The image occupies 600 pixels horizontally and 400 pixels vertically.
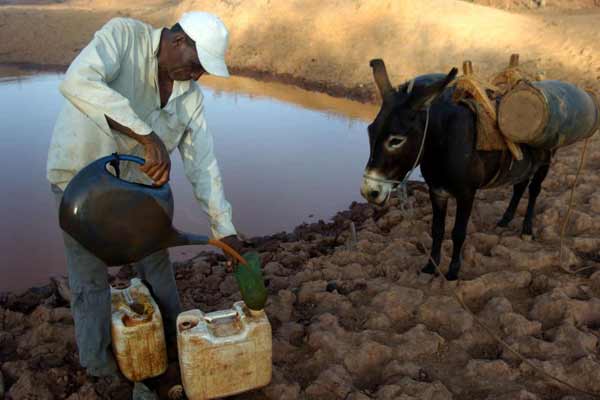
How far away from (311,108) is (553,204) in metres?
6.37

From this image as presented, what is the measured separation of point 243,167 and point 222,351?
479 centimetres

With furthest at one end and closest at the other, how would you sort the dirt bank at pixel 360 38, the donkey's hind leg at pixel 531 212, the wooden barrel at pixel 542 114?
the dirt bank at pixel 360 38 → the donkey's hind leg at pixel 531 212 → the wooden barrel at pixel 542 114

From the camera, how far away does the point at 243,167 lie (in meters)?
6.74

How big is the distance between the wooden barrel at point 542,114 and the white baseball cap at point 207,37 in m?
1.78

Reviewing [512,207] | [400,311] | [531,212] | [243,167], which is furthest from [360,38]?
[400,311]

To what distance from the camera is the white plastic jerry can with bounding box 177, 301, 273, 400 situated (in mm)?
2070

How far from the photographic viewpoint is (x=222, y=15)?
16.1 m

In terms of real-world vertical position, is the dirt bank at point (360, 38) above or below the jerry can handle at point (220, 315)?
above

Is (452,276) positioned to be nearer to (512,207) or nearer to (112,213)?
(512,207)

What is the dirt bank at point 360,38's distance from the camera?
33.3ft

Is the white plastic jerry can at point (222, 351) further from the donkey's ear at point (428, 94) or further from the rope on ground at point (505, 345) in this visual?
the donkey's ear at point (428, 94)

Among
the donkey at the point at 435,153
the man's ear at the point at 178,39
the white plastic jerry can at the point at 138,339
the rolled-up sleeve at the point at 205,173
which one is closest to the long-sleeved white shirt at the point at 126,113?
the rolled-up sleeve at the point at 205,173

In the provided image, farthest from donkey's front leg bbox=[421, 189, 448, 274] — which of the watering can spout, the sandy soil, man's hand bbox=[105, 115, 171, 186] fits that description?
man's hand bbox=[105, 115, 171, 186]

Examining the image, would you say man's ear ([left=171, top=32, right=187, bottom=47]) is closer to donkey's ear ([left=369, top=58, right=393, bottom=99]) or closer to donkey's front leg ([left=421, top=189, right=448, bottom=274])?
donkey's ear ([left=369, top=58, right=393, bottom=99])
